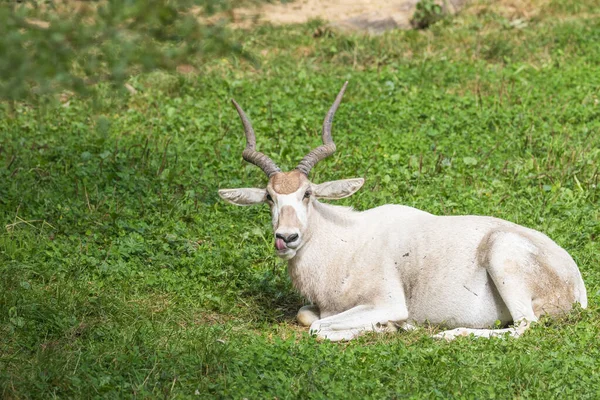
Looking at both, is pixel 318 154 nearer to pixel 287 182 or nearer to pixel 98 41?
pixel 287 182

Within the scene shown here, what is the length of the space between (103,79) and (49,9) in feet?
1.04

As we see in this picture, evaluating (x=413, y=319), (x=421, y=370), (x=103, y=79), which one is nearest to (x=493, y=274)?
(x=413, y=319)

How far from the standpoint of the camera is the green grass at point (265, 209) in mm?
6258

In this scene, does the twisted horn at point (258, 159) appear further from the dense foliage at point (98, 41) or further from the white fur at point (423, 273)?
the dense foliage at point (98, 41)

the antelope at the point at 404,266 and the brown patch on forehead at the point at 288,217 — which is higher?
the brown patch on forehead at the point at 288,217

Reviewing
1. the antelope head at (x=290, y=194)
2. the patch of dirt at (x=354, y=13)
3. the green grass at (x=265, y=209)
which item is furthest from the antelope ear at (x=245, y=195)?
the patch of dirt at (x=354, y=13)

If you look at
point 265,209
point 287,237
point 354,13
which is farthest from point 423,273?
point 354,13

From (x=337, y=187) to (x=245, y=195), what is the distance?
768 millimetres

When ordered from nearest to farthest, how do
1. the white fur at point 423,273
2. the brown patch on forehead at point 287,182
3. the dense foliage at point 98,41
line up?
the dense foliage at point 98,41 < the white fur at point 423,273 < the brown patch on forehead at point 287,182

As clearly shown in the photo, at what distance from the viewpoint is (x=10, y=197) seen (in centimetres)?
979

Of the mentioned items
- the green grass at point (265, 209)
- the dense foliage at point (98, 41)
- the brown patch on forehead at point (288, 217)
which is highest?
the dense foliage at point (98, 41)

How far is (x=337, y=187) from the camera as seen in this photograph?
27.3 ft

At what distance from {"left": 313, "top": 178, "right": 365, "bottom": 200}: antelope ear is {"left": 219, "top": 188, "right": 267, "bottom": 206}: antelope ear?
0.45m

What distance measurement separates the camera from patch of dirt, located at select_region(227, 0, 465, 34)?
15.6 metres
